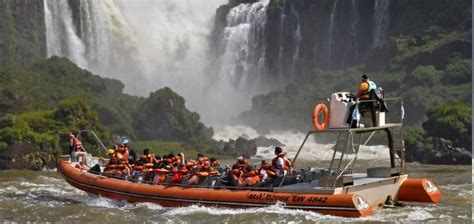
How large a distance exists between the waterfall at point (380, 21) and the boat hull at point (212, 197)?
59706 mm

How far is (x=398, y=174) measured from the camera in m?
16.4

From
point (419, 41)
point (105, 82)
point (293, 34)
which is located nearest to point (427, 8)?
point (419, 41)

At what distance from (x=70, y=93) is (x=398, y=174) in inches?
1737

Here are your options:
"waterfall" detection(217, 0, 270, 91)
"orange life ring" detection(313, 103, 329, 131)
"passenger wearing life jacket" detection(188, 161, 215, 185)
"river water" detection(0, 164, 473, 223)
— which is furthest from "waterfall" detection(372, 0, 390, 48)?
"orange life ring" detection(313, 103, 329, 131)

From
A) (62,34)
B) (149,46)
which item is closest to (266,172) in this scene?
(62,34)

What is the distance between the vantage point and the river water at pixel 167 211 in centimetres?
1530

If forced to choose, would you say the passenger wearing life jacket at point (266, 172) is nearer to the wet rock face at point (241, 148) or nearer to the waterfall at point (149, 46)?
the wet rock face at point (241, 148)

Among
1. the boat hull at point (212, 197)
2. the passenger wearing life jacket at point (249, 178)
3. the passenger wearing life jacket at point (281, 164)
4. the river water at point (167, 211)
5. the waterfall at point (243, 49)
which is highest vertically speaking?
the waterfall at point (243, 49)

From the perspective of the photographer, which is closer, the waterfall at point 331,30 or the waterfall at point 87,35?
the waterfall at point 87,35

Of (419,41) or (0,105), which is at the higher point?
(419,41)

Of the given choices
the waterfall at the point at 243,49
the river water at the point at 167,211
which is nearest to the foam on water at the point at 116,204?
the river water at the point at 167,211

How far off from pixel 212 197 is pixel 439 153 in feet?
82.3

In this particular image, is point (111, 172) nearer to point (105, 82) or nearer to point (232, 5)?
point (105, 82)

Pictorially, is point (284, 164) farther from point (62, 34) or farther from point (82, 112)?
point (62, 34)
